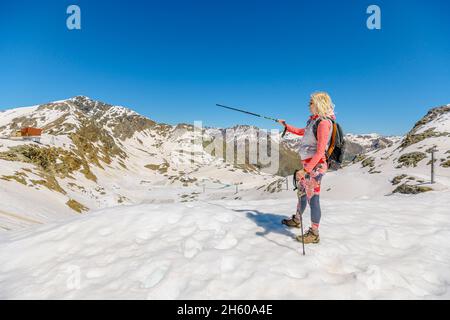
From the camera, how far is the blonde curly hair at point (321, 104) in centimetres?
590

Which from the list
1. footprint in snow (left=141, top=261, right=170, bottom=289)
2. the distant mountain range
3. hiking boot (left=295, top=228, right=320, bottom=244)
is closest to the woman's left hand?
hiking boot (left=295, top=228, right=320, bottom=244)

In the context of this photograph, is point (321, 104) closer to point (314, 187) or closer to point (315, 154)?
point (315, 154)

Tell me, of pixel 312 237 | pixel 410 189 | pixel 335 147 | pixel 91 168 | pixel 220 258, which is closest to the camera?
pixel 220 258

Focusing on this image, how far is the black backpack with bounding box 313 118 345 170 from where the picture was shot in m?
5.95

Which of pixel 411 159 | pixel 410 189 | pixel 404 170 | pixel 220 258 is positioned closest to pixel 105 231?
pixel 220 258

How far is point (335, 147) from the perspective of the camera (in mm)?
6129

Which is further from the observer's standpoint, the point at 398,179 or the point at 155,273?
the point at 398,179

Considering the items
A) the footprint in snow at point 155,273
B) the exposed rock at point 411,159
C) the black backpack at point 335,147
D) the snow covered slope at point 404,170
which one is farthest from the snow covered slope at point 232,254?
the exposed rock at point 411,159

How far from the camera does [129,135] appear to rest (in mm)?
167625

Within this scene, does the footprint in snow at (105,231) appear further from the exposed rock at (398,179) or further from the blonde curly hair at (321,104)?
the exposed rock at (398,179)

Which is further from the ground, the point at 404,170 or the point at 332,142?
the point at 332,142

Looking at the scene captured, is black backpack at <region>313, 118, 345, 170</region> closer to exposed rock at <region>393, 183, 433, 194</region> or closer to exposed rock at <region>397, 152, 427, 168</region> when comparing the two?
exposed rock at <region>393, 183, 433, 194</region>

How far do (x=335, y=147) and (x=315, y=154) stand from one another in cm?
62
